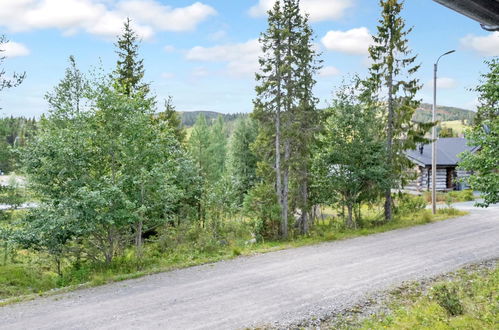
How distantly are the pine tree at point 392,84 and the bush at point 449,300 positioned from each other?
1191 centimetres

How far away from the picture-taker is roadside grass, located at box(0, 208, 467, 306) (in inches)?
465

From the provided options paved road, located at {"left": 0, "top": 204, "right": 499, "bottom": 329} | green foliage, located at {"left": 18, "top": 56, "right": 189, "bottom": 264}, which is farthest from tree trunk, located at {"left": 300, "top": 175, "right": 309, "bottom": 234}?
green foliage, located at {"left": 18, "top": 56, "right": 189, "bottom": 264}

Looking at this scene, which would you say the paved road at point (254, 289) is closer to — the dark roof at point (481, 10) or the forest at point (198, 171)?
the forest at point (198, 171)

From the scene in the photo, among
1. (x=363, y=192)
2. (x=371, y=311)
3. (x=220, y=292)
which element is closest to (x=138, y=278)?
(x=220, y=292)

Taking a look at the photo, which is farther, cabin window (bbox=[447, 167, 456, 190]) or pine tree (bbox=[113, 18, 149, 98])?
cabin window (bbox=[447, 167, 456, 190])

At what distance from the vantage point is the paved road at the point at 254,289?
8203 mm

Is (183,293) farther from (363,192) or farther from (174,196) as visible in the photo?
(363,192)

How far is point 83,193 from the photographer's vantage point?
→ 11477 millimetres

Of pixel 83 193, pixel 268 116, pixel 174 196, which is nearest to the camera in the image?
pixel 83 193

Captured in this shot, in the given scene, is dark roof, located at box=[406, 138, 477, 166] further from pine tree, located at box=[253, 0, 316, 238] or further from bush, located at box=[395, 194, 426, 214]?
pine tree, located at box=[253, 0, 316, 238]

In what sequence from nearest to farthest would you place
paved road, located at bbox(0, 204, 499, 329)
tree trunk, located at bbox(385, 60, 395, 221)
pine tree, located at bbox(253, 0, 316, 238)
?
paved road, located at bbox(0, 204, 499, 329), pine tree, located at bbox(253, 0, 316, 238), tree trunk, located at bbox(385, 60, 395, 221)

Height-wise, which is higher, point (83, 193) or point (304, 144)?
point (304, 144)

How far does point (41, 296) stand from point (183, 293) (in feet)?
12.3

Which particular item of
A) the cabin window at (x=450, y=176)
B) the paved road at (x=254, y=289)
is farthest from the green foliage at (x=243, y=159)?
the cabin window at (x=450, y=176)
